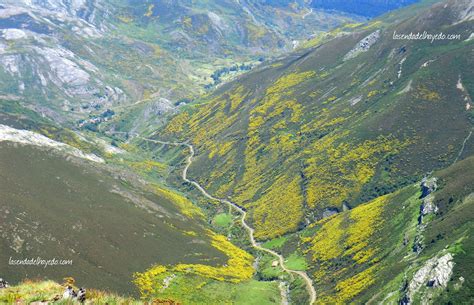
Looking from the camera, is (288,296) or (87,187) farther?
(87,187)

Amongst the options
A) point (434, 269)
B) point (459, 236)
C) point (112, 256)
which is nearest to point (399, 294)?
point (434, 269)

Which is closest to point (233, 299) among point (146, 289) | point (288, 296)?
point (288, 296)

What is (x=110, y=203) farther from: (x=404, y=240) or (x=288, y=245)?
(x=404, y=240)

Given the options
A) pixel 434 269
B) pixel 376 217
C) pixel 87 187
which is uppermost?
pixel 434 269

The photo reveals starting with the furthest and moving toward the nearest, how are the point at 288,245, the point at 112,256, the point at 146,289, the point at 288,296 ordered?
the point at 288,245 → the point at 288,296 → the point at 112,256 → the point at 146,289

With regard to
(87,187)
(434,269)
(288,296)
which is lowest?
(87,187)

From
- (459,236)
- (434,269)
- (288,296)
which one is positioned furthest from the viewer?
(288,296)

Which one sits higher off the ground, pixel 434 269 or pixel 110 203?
pixel 434 269

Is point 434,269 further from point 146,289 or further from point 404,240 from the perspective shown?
point 146,289

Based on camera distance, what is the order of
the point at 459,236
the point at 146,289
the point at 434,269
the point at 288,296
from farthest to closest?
the point at 288,296
the point at 146,289
the point at 459,236
the point at 434,269
